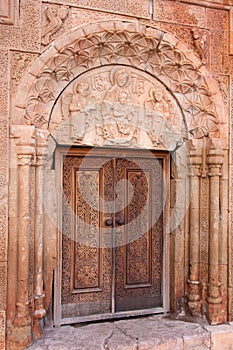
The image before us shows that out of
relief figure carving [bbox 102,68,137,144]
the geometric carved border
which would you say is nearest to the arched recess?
relief figure carving [bbox 102,68,137,144]

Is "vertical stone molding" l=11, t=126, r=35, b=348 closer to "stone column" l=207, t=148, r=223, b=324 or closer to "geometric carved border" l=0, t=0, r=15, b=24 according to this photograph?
"geometric carved border" l=0, t=0, r=15, b=24

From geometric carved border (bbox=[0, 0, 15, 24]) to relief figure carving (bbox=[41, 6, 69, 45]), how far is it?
0.27 metres

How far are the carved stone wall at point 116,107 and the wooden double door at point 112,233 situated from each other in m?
0.18

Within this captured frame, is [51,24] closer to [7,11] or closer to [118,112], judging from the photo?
[7,11]

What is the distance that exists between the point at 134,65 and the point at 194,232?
1.64 metres

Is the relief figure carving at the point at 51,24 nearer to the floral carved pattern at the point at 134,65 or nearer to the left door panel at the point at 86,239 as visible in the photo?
the floral carved pattern at the point at 134,65

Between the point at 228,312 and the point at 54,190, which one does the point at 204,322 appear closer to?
the point at 228,312

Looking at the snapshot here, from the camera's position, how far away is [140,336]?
3.63 metres

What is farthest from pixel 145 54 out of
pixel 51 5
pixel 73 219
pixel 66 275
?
pixel 66 275

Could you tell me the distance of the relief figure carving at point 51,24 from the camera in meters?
3.47

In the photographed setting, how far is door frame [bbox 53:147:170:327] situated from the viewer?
3.80m

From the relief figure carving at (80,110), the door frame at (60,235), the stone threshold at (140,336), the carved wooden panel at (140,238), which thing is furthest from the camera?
the carved wooden panel at (140,238)

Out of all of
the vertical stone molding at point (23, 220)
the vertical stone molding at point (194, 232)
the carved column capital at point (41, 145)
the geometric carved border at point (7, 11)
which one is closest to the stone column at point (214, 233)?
the vertical stone molding at point (194, 232)

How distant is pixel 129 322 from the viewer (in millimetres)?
3934
